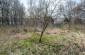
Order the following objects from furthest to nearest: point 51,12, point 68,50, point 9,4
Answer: point 9,4 → point 51,12 → point 68,50

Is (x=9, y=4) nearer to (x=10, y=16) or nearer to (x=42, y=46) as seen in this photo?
(x=10, y=16)

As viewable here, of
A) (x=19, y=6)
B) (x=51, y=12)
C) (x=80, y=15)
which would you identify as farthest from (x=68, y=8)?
(x=51, y=12)

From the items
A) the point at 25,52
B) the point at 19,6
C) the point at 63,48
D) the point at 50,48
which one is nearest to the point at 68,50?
the point at 63,48

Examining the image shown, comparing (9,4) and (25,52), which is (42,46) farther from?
(9,4)

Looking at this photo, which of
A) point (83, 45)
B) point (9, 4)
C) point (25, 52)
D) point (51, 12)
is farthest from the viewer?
point (9, 4)

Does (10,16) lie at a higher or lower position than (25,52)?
lower

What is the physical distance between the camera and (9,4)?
→ 2356 cm

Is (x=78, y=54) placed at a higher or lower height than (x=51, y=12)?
lower

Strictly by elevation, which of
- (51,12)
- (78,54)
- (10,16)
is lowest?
(10,16)

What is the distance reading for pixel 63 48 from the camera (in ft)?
18.3

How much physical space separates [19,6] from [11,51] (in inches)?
782

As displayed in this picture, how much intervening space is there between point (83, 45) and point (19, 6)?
65.1ft

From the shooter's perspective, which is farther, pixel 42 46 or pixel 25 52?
pixel 42 46

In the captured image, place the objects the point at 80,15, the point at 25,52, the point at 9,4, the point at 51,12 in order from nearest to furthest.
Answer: the point at 25,52 < the point at 51,12 < the point at 80,15 < the point at 9,4
